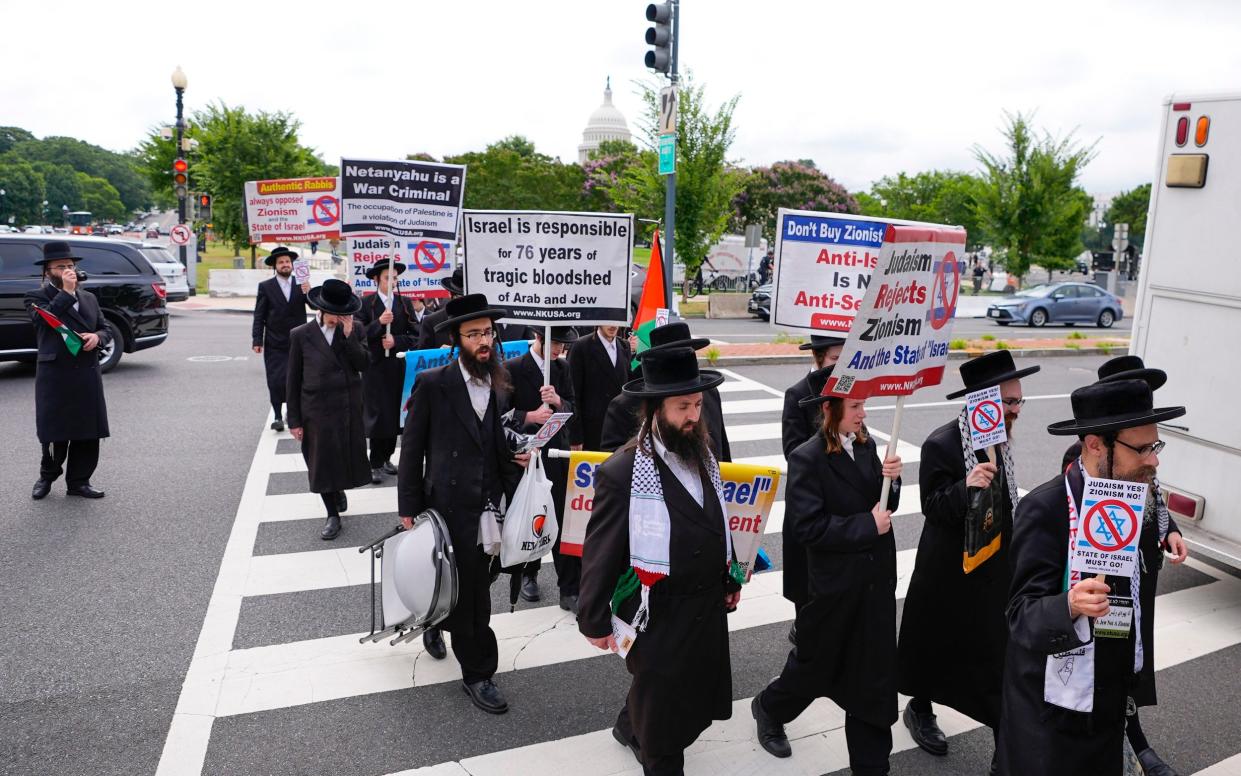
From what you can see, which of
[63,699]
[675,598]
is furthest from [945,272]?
[63,699]

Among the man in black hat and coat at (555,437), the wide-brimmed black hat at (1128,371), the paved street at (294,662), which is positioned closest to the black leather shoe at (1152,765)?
the paved street at (294,662)

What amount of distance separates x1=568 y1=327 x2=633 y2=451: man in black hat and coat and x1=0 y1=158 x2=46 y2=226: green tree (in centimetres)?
10778

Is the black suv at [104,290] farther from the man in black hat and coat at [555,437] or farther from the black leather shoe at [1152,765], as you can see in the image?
the black leather shoe at [1152,765]

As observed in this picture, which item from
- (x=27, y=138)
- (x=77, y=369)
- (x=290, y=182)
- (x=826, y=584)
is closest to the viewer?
(x=826, y=584)

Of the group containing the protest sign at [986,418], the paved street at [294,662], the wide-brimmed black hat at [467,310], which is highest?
the wide-brimmed black hat at [467,310]

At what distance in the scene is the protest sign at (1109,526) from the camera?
108 inches

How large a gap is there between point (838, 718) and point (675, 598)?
1733 millimetres

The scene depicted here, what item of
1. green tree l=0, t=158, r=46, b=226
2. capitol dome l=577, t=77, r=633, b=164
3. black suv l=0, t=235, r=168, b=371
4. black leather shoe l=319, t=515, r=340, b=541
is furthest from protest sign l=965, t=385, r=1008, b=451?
capitol dome l=577, t=77, r=633, b=164

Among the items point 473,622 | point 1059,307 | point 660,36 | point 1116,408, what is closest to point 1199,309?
point 1116,408

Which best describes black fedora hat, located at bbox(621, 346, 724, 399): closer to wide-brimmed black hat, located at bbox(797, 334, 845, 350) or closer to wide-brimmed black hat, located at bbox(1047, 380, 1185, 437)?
wide-brimmed black hat, located at bbox(1047, 380, 1185, 437)

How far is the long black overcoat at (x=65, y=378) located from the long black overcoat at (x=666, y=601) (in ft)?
19.8

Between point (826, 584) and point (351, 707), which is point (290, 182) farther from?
point (826, 584)

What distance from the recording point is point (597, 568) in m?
3.54

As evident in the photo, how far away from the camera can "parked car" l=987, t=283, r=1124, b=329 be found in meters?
28.8
